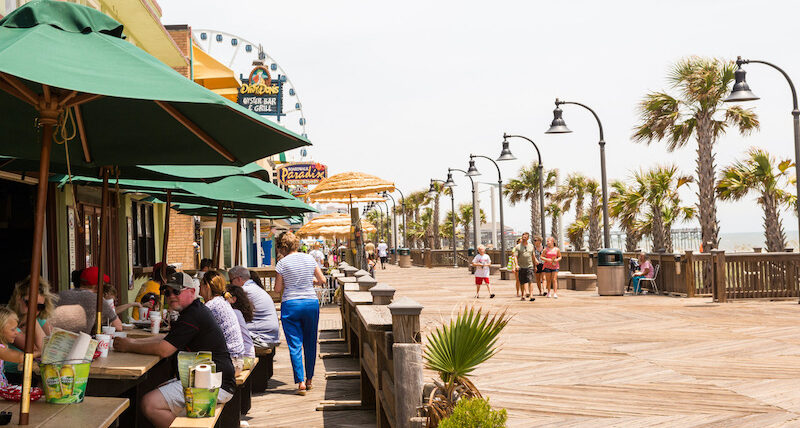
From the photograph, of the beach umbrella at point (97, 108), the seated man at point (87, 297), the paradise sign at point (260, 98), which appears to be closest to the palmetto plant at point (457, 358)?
the beach umbrella at point (97, 108)

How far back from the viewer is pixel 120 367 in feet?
18.7

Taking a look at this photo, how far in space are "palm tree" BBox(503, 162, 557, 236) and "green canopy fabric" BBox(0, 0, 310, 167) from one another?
171ft

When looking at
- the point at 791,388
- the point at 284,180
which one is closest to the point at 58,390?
the point at 791,388

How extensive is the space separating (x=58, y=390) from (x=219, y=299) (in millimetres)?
2629

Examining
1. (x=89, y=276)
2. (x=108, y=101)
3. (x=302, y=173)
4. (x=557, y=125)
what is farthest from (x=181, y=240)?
(x=108, y=101)

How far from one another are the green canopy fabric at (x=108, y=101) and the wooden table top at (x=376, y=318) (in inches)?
53.3

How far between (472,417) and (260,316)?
16.2 feet

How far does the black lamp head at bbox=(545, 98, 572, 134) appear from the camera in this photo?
2455 centimetres

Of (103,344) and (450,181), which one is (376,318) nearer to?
(103,344)

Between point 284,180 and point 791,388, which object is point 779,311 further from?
point 284,180

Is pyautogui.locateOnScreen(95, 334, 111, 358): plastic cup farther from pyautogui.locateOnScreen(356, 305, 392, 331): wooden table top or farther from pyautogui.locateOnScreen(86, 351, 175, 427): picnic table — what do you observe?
pyautogui.locateOnScreen(356, 305, 392, 331): wooden table top

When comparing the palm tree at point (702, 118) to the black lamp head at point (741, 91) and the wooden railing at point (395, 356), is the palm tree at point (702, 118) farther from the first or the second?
the wooden railing at point (395, 356)

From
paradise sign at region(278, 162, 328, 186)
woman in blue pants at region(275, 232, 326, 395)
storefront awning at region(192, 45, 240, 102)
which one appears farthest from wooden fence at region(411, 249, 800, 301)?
paradise sign at region(278, 162, 328, 186)

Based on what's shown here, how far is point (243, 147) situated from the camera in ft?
20.8
